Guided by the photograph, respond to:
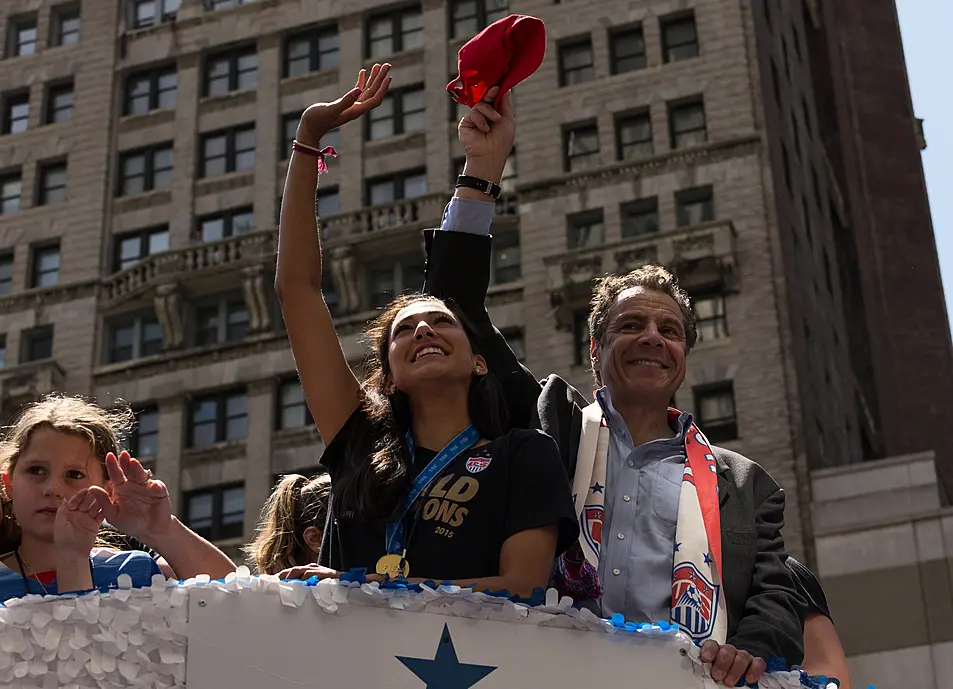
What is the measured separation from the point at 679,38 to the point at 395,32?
26.9 ft

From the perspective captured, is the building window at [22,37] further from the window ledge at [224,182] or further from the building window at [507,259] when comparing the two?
the building window at [507,259]

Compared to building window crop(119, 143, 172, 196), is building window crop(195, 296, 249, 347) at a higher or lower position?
lower

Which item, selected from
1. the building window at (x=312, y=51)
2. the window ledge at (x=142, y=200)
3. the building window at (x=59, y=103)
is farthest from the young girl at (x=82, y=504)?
the building window at (x=59, y=103)

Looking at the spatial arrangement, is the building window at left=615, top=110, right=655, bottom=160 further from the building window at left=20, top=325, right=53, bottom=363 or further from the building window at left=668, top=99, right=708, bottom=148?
the building window at left=20, top=325, right=53, bottom=363

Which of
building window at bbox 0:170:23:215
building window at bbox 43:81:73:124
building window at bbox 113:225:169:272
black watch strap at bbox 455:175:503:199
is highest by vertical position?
building window at bbox 43:81:73:124

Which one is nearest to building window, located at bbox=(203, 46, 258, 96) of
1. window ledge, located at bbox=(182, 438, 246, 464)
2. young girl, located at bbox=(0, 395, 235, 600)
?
window ledge, located at bbox=(182, 438, 246, 464)

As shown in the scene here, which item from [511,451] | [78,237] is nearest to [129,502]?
[511,451]

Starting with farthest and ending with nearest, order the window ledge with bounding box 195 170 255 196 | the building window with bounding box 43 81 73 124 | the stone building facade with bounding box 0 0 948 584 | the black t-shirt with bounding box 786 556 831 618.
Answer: the building window with bounding box 43 81 73 124 < the window ledge with bounding box 195 170 255 196 < the stone building facade with bounding box 0 0 948 584 < the black t-shirt with bounding box 786 556 831 618

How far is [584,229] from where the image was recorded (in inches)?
1666

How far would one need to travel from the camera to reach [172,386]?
44.4 m

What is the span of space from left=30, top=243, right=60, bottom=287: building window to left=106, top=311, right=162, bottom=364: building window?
2.44 metres

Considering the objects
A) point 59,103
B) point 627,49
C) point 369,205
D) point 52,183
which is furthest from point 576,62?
point 59,103

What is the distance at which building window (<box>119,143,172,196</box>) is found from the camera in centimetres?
4825

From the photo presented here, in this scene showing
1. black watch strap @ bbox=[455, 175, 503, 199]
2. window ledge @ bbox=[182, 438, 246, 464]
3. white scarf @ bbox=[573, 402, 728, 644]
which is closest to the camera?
white scarf @ bbox=[573, 402, 728, 644]
